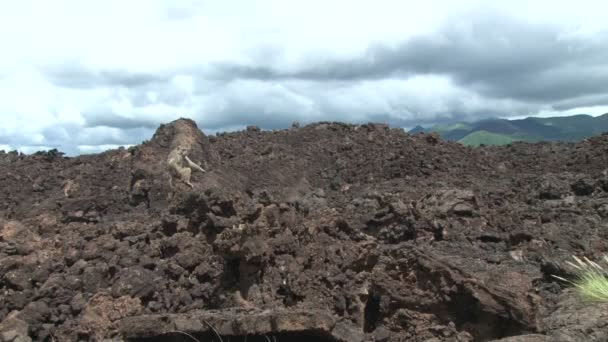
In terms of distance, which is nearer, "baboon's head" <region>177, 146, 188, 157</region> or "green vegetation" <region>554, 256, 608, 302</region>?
"green vegetation" <region>554, 256, 608, 302</region>

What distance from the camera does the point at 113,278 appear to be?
749 centimetres

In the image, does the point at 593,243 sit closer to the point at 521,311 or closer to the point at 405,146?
the point at 521,311

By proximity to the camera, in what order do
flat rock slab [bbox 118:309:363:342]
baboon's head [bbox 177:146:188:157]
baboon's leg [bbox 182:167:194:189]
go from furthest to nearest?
baboon's head [bbox 177:146:188:157]
baboon's leg [bbox 182:167:194:189]
flat rock slab [bbox 118:309:363:342]

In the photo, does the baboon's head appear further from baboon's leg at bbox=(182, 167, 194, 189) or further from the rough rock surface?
the rough rock surface

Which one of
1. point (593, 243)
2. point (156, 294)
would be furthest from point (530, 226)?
point (156, 294)

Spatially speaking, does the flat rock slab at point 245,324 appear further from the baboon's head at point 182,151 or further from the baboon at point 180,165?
the baboon's head at point 182,151

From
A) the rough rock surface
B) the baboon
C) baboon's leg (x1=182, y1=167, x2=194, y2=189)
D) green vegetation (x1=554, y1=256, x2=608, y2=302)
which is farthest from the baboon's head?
green vegetation (x1=554, y1=256, x2=608, y2=302)

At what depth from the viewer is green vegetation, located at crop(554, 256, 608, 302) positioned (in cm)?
622

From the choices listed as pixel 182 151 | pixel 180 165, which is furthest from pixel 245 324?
pixel 182 151

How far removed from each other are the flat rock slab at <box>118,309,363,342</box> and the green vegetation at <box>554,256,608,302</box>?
2.44m

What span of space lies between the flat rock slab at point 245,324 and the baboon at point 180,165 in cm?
972

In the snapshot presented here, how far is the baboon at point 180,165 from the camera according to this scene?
15.5 metres

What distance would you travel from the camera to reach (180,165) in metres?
15.9

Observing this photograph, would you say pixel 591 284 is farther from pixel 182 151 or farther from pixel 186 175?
pixel 182 151
